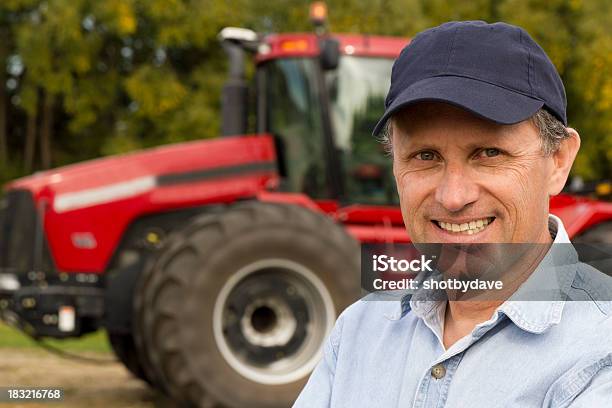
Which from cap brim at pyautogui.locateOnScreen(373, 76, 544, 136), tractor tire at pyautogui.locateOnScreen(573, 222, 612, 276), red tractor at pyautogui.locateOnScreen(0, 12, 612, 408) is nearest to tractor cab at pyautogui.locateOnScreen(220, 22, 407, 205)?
red tractor at pyautogui.locateOnScreen(0, 12, 612, 408)

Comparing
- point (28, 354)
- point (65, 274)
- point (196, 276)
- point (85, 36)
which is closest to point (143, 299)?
point (196, 276)

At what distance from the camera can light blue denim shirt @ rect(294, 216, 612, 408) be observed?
1.28 metres

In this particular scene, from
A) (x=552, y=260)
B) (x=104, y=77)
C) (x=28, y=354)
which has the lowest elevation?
(x=28, y=354)

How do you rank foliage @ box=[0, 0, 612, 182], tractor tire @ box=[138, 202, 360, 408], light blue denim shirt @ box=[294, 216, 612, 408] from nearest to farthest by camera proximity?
light blue denim shirt @ box=[294, 216, 612, 408] < tractor tire @ box=[138, 202, 360, 408] < foliage @ box=[0, 0, 612, 182]

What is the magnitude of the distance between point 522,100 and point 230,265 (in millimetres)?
4322

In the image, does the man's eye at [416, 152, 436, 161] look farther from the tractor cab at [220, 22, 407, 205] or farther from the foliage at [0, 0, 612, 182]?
the foliage at [0, 0, 612, 182]

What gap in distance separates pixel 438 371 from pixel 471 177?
0.26 meters

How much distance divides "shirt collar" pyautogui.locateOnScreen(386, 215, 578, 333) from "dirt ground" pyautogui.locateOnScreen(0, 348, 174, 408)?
4482mm

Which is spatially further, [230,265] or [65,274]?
[65,274]

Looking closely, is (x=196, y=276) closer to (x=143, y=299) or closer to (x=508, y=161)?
(x=143, y=299)

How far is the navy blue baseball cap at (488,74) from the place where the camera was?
1322 mm

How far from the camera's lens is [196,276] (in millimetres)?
5480

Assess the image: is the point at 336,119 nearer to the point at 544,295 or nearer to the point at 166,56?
the point at 544,295

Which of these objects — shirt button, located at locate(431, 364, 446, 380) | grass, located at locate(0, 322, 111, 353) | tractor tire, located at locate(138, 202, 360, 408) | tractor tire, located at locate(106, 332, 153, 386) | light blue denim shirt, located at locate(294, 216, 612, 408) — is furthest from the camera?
grass, located at locate(0, 322, 111, 353)
